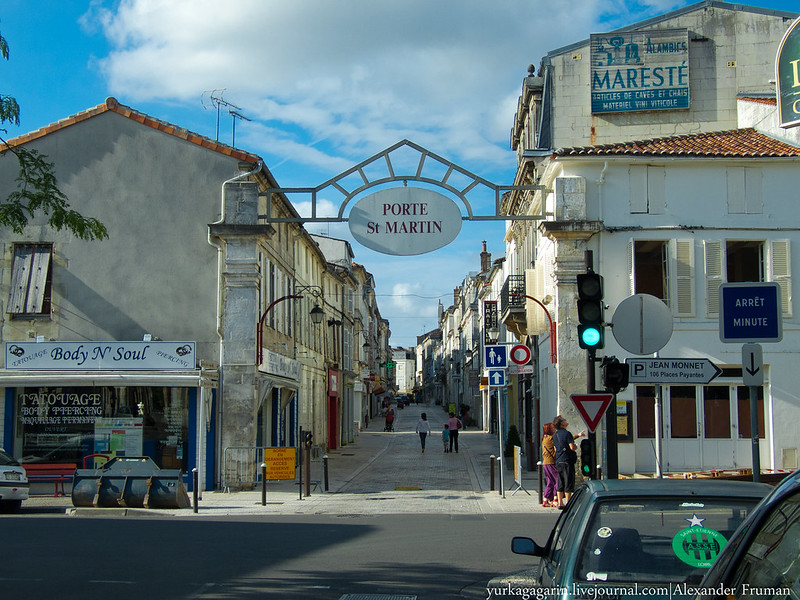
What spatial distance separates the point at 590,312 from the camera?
10.7 metres

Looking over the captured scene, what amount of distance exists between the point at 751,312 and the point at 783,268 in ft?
40.7

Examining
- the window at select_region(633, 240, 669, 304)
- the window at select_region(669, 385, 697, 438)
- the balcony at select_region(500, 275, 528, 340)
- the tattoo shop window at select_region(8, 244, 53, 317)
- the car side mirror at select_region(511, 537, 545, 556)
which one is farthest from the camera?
the balcony at select_region(500, 275, 528, 340)

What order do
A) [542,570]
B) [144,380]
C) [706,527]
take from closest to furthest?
[706,527] < [542,570] < [144,380]

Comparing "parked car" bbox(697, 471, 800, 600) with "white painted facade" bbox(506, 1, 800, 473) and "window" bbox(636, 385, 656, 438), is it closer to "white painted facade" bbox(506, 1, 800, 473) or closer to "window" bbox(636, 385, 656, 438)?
"white painted facade" bbox(506, 1, 800, 473)

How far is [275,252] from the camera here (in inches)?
990

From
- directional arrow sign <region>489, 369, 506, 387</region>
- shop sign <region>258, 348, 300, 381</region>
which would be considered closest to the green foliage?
shop sign <region>258, 348, 300, 381</region>

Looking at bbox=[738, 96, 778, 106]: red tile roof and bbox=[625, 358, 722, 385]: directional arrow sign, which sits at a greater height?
bbox=[738, 96, 778, 106]: red tile roof

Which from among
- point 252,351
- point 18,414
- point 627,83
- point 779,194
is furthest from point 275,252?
point 779,194

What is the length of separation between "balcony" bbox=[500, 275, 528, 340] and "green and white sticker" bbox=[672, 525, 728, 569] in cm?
2136

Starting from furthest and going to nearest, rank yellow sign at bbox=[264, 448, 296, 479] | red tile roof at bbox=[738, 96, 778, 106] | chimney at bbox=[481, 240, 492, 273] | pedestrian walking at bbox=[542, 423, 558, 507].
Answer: chimney at bbox=[481, 240, 492, 273]
red tile roof at bbox=[738, 96, 778, 106]
yellow sign at bbox=[264, 448, 296, 479]
pedestrian walking at bbox=[542, 423, 558, 507]

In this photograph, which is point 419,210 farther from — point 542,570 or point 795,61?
point 542,570

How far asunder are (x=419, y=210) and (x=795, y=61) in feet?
23.8

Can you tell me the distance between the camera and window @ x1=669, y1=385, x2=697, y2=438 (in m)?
20.1

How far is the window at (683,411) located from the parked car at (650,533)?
52.7 feet
